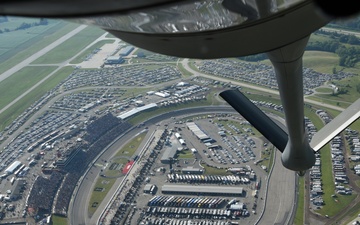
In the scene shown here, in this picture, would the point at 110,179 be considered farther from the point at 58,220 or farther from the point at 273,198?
the point at 273,198

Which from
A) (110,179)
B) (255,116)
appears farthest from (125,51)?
(255,116)

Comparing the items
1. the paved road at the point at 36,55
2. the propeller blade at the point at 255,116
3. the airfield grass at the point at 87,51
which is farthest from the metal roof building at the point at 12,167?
the propeller blade at the point at 255,116

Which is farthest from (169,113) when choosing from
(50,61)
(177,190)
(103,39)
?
(103,39)

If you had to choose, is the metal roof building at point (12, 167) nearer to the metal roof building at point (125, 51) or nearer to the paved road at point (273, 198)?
the paved road at point (273, 198)

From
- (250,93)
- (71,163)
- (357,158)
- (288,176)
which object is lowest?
(71,163)

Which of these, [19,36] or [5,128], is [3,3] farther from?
[19,36]

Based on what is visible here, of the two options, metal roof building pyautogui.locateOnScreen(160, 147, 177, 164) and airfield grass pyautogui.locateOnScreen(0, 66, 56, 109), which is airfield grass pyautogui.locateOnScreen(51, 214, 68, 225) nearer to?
metal roof building pyautogui.locateOnScreen(160, 147, 177, 164)
